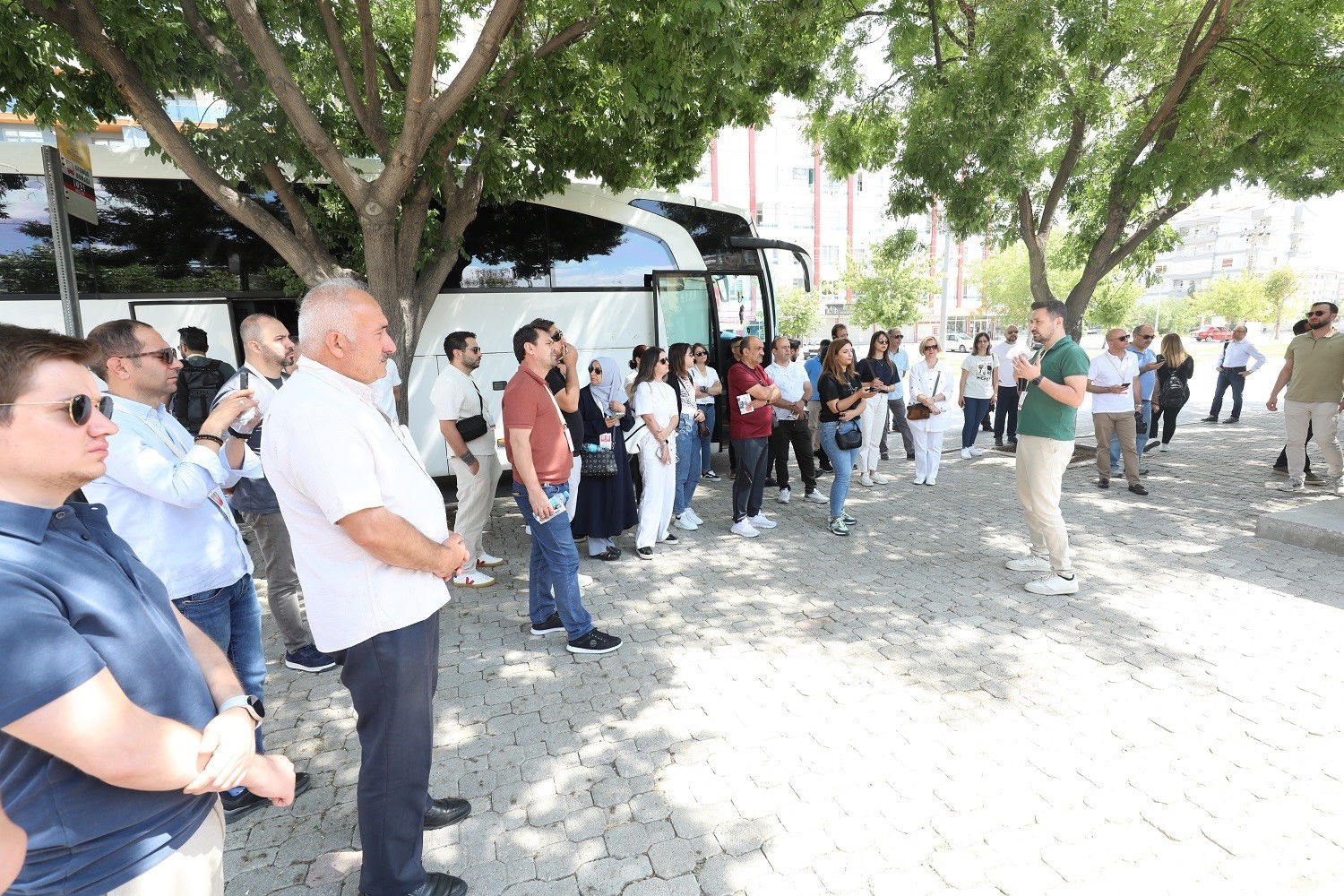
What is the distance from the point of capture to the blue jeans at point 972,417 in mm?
10172

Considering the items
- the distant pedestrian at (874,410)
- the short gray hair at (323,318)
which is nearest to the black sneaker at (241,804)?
the short gray hair at (323,318)

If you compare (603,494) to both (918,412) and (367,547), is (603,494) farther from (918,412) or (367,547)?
(918,412)

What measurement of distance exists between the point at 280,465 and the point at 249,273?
19.7 ft

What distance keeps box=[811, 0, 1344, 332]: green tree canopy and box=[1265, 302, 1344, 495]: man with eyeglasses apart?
2.02 meters

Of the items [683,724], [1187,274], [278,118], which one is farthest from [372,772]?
[1187,274]

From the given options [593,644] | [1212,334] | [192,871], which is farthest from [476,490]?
[1212,334]

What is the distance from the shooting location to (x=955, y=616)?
4.65 meters

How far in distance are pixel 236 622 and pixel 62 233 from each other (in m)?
2.38

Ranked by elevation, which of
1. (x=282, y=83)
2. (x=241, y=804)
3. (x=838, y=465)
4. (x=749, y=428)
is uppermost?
(x=282, y=83)

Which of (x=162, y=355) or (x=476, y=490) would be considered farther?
(x=476, y=490)

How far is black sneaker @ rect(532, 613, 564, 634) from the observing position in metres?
4.56

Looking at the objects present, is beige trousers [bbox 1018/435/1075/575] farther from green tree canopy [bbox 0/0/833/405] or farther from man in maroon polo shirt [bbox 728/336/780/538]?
green tree canopy [bbox 0/0/833/405]

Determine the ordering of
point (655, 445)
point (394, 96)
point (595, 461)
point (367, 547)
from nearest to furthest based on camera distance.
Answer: point (367, 547), point (595, 461), point (655, 445), point (394, 96)

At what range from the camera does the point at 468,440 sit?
548 centimetres
